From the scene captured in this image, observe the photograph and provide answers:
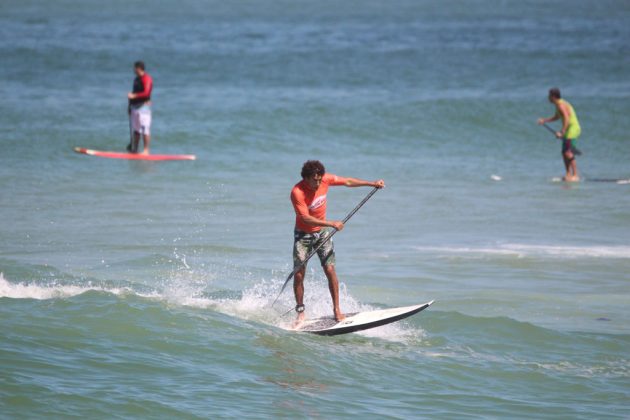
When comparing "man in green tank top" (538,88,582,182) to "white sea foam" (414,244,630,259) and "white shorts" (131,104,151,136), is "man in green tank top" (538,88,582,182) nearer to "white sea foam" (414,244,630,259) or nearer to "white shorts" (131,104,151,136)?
"white sea foam" (414,244,630,259)

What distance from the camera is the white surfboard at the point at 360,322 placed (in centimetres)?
927

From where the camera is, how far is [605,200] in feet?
54.6

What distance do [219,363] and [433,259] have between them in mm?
4765

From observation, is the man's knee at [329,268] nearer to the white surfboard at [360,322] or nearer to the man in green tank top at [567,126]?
the white surfboard at [360,322]

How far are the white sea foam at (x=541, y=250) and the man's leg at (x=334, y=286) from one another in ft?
11.9

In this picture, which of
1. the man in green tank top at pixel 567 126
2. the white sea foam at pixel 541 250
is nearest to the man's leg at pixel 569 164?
the man in green tank top at pixel 567 126

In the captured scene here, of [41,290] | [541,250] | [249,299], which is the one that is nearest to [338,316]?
[249,299]

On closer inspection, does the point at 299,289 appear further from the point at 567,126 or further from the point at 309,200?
the point at 567,126

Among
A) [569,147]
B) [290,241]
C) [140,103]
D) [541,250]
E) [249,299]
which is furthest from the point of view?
[140,103]

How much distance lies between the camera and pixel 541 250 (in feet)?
43.0

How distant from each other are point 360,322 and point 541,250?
447cm

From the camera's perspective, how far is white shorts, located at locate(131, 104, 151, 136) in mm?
19469

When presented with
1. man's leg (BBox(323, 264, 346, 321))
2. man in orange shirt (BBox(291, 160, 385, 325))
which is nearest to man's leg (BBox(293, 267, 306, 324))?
man in orange shirt (BBox(291, 160, 385, 325))

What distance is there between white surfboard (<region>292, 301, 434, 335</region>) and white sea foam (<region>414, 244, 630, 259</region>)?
3578 mm
